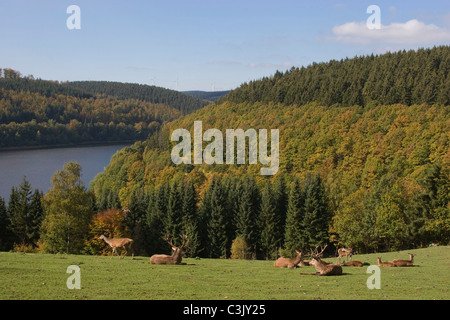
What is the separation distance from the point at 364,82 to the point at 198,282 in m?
117

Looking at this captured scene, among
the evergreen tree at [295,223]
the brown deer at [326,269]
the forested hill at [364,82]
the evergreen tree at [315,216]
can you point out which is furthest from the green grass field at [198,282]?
the forested hill at [364,82]

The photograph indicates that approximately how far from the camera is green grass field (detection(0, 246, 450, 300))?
13.9 metres

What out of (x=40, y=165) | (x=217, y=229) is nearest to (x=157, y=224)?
(x=217, y=229)

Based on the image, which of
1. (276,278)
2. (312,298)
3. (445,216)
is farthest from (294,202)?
(312,298)

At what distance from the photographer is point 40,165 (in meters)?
150

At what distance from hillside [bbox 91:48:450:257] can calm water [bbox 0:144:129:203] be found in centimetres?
1793

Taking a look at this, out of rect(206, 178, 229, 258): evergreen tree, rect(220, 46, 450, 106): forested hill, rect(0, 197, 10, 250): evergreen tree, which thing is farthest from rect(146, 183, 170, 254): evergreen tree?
rect(220, 46, 450, 106): forested hill

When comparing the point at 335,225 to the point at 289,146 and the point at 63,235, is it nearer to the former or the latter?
the point at 63,235

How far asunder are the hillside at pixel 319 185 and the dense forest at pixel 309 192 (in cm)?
18

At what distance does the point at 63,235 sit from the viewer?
4391 cm

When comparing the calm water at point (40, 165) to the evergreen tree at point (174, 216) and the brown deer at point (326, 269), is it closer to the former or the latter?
the evergreen tree at point (174, 216)

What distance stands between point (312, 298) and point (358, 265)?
10.0m

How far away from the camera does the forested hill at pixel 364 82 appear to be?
10419 cm

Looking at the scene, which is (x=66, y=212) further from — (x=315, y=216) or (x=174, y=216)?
(x=315, y=216)
